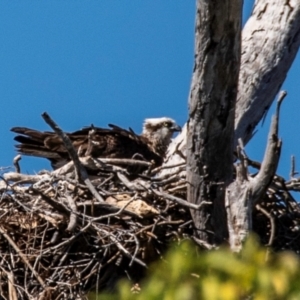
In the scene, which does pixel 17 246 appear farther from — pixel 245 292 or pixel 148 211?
pixel 245 292

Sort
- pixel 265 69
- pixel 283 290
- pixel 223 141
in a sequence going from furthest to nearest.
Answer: pixel 265 69, pixel 223 141, pixel 283 290

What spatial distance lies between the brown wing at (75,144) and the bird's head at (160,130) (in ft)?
4.41

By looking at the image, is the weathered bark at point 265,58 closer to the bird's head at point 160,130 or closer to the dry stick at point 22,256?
the dry stick at point 22,256

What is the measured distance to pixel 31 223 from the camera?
5.83 metres

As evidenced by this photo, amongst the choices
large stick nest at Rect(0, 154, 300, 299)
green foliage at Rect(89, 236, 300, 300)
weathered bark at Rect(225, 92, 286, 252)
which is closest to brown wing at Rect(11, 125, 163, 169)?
large stick nest at Rect(0, 154, 300, 299)

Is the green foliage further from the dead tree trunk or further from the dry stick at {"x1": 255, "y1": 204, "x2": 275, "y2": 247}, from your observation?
the dry stick at {"x1": 255, "y1": 204, "x2": 275, "y2": 247}

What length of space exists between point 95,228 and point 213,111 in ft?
4.03

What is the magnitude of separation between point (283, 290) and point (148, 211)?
3225 millimetres

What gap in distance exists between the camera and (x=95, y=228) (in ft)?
18.0

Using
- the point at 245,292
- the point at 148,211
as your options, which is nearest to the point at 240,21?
the point at 148,211

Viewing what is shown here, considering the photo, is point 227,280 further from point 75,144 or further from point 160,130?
point 160,130

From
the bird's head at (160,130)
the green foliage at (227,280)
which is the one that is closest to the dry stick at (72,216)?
the green foliage at (227,280)

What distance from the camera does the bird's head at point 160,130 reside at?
9500 millimetres

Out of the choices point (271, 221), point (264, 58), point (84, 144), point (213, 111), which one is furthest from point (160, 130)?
point (213, 111)
